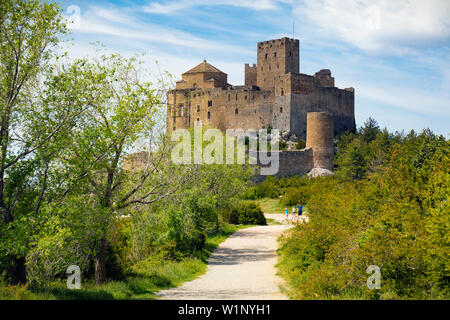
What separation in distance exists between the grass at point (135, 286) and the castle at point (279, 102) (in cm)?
3320

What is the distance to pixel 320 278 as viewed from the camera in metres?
Answer: 10.5

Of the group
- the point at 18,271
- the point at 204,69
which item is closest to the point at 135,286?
the point at 18,271

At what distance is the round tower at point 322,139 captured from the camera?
49.2 meters

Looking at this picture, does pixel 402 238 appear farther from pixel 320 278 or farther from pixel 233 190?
pixel 233 190

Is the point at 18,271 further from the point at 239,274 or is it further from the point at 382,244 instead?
the point at 382,244

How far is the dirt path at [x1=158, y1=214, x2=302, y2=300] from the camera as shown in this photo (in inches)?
455

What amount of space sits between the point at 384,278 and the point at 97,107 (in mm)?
7516

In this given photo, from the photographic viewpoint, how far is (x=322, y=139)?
162 feet

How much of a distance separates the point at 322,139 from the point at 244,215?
22.3 m

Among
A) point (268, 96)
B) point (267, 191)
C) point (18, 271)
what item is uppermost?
point (268, 96)

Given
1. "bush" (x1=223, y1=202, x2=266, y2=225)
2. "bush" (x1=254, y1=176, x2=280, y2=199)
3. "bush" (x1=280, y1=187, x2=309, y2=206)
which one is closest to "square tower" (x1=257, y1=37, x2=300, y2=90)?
"bush" (x1=254, y1=176, x2=280, y2=199)

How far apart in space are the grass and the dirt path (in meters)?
0.38
